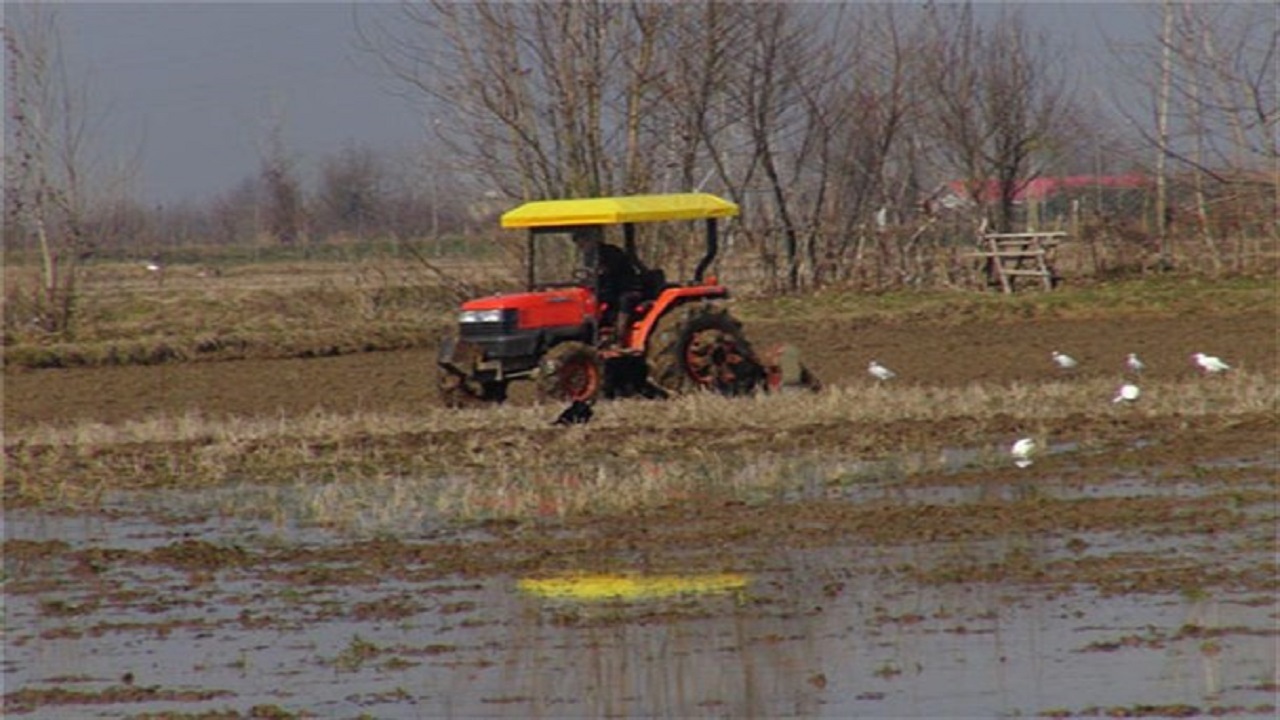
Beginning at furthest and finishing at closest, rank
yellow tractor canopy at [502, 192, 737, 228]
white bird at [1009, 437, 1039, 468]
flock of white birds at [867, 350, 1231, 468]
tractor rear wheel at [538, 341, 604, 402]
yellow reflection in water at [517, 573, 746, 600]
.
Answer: yellow tractor canopy at [502, 192, 737, 228] < tractor rear wheel at [538, 341, 604, 402] < flock of white birds at [867, 350, 1231, 468] < white bird at [1009, 437, 1039, 468] < yellow reflection in water at [517, 573, 746, 600]

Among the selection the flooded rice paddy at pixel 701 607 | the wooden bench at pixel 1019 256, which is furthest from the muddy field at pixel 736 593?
the wooden bench at pixel 1019 256

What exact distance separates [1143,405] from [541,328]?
550 cm

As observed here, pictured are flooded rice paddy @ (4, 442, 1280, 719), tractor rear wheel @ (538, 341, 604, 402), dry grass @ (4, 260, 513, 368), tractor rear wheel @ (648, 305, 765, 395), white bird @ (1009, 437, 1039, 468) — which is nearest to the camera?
flooded rice paddy @ (4, 442, 1280, 719)

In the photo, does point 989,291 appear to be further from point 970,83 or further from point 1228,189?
point 970,83

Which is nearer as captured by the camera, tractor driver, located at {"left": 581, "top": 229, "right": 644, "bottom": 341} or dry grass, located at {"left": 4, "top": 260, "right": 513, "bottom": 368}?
tractor driver, located at {"left": 581, "top": 229, "right": 644, "bottom": 341}

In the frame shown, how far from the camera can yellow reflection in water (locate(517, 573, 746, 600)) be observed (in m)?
9.60

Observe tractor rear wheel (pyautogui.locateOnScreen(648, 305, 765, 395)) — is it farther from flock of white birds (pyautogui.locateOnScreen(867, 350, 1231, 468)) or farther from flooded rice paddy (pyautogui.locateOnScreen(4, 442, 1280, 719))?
flooded rice paddy (pyautogui.locateOnScreen(4, 442, 1280, 719))

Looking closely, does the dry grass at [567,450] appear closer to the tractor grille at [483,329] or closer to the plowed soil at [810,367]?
the tractor grille at [483,329]

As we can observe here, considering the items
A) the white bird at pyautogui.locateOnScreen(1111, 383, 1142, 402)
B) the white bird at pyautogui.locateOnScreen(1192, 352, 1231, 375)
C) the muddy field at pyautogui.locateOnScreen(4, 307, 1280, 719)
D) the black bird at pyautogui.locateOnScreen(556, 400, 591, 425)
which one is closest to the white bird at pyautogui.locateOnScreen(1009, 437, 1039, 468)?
the muddy field at pyautogui.locateOnScreen(4, 307, 1280, 719)

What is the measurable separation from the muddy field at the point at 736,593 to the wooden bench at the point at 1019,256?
20933mm

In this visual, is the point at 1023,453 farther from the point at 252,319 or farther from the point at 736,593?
the point at 252,319

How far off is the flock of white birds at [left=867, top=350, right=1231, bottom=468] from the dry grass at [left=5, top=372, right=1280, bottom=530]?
0.16 metres

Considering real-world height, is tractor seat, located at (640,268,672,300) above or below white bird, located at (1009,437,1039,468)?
above

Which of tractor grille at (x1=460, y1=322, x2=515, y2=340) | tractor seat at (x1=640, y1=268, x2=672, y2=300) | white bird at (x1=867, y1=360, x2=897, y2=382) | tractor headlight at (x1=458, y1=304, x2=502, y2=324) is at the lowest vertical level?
white bird at (x1=867, y1=360, x2=897, y2=382)
